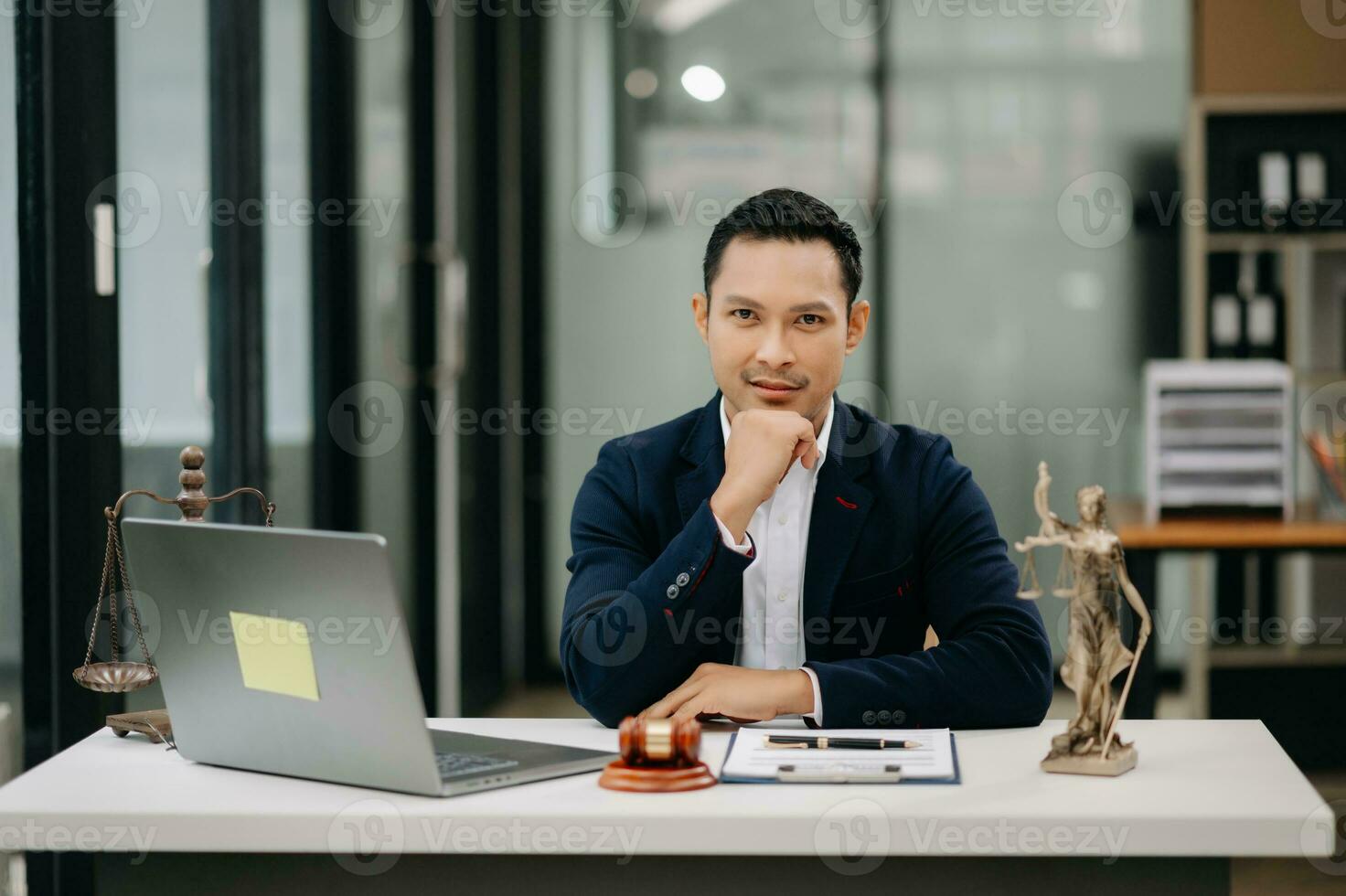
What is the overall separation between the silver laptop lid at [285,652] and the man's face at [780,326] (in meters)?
0.71

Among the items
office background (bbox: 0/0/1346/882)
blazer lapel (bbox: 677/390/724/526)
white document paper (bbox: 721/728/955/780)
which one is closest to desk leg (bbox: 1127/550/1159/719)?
blazer lapel (bbox: 677/390/724/526)

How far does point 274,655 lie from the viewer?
4.13 ft

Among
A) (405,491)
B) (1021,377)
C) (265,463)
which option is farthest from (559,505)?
(265,463)

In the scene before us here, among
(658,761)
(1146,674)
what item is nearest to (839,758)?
(658,761)

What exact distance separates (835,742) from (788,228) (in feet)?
2.32

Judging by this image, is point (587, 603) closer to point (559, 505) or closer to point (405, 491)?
point (405, 491)

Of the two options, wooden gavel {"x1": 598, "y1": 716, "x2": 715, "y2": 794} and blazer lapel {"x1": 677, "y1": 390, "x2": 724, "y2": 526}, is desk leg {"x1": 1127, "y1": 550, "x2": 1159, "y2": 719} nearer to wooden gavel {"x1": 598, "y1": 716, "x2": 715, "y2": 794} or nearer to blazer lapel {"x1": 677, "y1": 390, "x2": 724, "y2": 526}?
blazer lapel {"x1": 677, "y1": 390, "x2": 724, "y2": 526}

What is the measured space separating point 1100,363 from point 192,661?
4.07 m

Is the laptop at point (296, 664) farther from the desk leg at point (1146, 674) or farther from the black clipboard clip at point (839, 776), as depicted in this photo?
the desk leg at point (1146, 674)

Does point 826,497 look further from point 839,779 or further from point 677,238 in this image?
point 677,238

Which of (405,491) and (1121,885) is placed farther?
(405,491)

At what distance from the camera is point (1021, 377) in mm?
4941

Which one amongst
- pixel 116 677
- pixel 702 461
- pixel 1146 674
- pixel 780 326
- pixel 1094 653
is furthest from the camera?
pixel 1146 674

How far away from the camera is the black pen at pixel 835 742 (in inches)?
54.2
